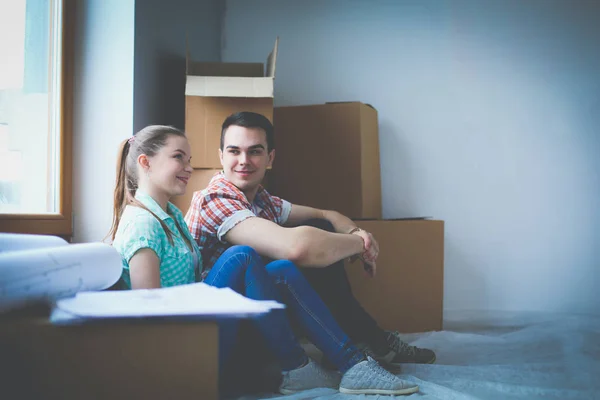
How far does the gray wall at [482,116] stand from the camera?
2.59 metres

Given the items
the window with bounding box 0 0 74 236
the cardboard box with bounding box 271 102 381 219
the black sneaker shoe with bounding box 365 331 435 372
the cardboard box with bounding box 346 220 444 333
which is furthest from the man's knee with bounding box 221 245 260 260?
the cardboard box with bounding box 271 102 381 219

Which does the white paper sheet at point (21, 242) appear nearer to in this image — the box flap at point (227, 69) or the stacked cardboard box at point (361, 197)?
the box flap at point (227, 69)

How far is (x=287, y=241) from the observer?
1.34 meters

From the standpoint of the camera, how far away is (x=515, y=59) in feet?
8.63

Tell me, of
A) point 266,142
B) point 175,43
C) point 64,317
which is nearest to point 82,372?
point 64,317

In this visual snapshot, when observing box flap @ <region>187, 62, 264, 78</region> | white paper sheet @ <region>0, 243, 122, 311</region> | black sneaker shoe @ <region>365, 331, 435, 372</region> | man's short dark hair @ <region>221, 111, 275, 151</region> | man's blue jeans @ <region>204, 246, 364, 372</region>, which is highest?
box flap @ <region>187, 62, 264, 78</region>

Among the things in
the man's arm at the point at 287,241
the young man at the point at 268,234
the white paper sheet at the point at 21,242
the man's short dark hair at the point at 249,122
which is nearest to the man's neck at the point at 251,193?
the young man at the point at 268,234

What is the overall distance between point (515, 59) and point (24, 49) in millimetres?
2171

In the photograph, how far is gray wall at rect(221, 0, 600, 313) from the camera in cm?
259

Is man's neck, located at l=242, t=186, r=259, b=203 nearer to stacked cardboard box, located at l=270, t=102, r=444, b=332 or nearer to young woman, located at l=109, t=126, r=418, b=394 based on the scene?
young woman, located at l=109, t=126, r=418, b=394

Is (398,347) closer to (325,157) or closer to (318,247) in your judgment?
(318,247)

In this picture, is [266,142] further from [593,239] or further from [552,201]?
[593,239]

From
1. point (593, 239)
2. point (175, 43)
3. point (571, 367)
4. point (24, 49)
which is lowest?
point (571, 367)

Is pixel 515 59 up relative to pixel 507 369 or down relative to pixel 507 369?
up
